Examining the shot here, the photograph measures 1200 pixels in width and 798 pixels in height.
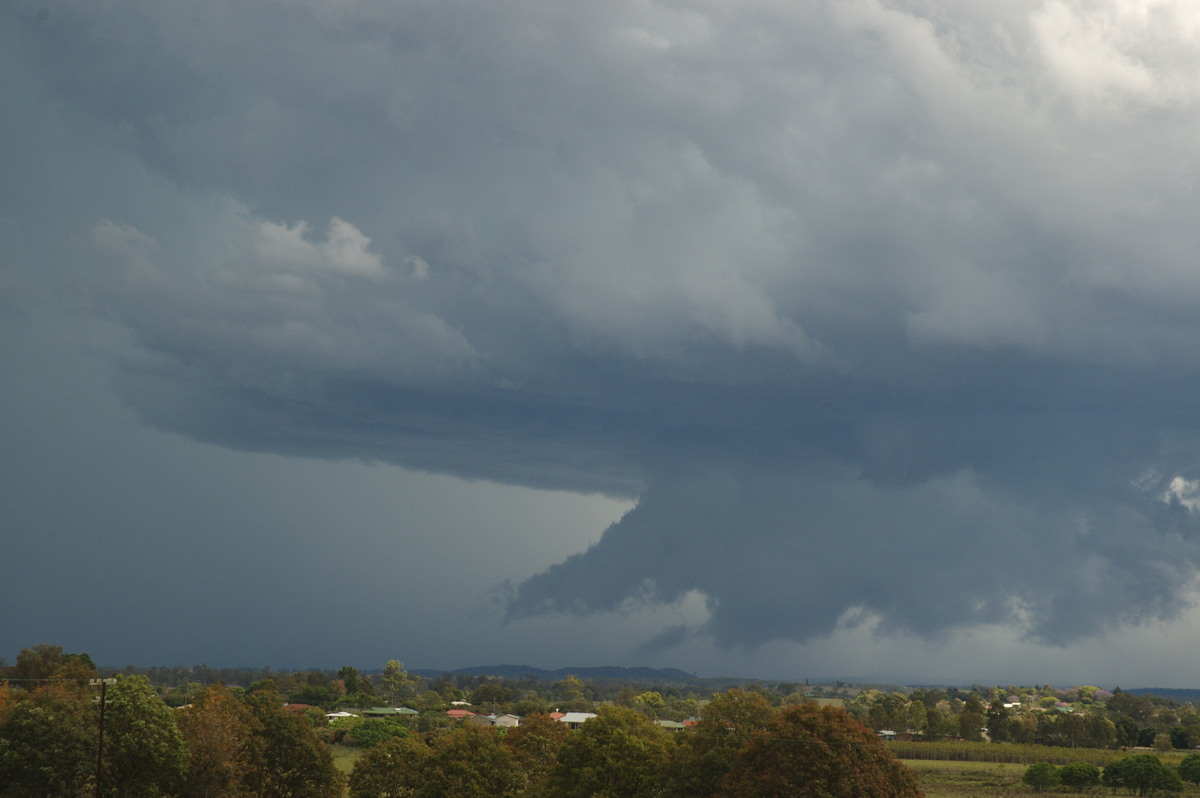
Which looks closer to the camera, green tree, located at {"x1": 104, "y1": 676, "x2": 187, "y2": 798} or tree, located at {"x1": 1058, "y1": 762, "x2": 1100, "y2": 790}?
green tree, located at {"x1": 104, "y1": 676, "x2": 187, "y2": 798}

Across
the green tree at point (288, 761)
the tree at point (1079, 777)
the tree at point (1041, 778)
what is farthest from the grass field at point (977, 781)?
the green tree at point (288, 761)

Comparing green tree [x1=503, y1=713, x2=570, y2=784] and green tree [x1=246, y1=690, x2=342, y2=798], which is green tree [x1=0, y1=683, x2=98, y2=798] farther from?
green tree [x1=503, y1=713, x2=570, y2=784]

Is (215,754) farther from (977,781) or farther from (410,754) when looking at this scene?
(977,781)

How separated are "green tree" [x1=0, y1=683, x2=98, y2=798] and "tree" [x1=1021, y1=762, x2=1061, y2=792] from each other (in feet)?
441

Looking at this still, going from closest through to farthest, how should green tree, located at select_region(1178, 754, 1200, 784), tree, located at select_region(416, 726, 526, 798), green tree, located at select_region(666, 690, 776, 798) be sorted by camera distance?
green tree, located at select_region(666, 690, 776, 798) → tree, located at select_region(416, 726, 526, 798) → green tree, located at select_region(1178, 754, 1200, 784)

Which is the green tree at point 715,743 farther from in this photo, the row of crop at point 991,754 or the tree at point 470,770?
the row of crop at point 991,754

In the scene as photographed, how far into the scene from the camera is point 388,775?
288 ft

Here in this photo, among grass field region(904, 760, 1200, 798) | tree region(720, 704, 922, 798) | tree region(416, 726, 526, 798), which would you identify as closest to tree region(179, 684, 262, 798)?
tree region(416, 726, 526, 798)

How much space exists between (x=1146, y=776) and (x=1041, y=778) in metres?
14.6

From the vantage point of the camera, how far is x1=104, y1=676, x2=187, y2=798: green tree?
247 feet

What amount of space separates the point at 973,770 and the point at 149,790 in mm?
141884

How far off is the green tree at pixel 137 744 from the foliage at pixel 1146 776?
132764 millimetres

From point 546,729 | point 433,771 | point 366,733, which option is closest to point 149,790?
point 433,771

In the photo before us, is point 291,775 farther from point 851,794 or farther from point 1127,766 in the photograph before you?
point 1127,766
